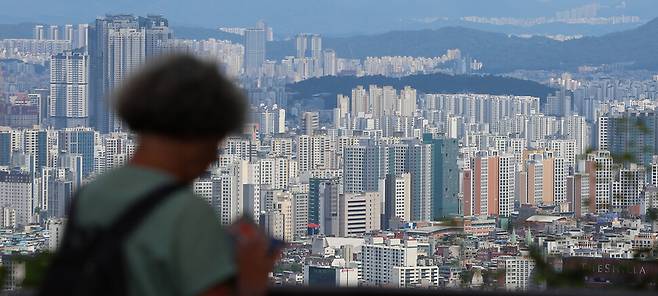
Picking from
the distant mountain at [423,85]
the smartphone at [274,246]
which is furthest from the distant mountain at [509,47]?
the smartphone at [274,246]

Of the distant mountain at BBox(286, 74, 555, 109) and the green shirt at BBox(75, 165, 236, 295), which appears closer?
the green shirt at BBox(75, 165, 236, 295)

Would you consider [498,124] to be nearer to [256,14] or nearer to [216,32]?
[216,32]

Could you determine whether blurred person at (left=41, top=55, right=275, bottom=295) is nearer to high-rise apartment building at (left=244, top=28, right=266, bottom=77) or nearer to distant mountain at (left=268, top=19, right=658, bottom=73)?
distant mountain at (left=268, top=19, right=658, bottom=73)

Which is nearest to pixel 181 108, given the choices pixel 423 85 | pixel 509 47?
pixel 423 85

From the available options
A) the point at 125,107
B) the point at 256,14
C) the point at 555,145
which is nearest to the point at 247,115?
the point at 125,107

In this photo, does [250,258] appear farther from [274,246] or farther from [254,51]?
[254,51]

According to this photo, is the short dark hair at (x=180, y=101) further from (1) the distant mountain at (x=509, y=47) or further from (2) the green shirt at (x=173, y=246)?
(1) the distant mountain at (x=509, y=47)

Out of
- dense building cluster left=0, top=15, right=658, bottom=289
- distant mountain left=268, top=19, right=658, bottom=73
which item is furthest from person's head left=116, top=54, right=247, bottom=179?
distant mountain left=268, top=19, right=658, bottom=73
